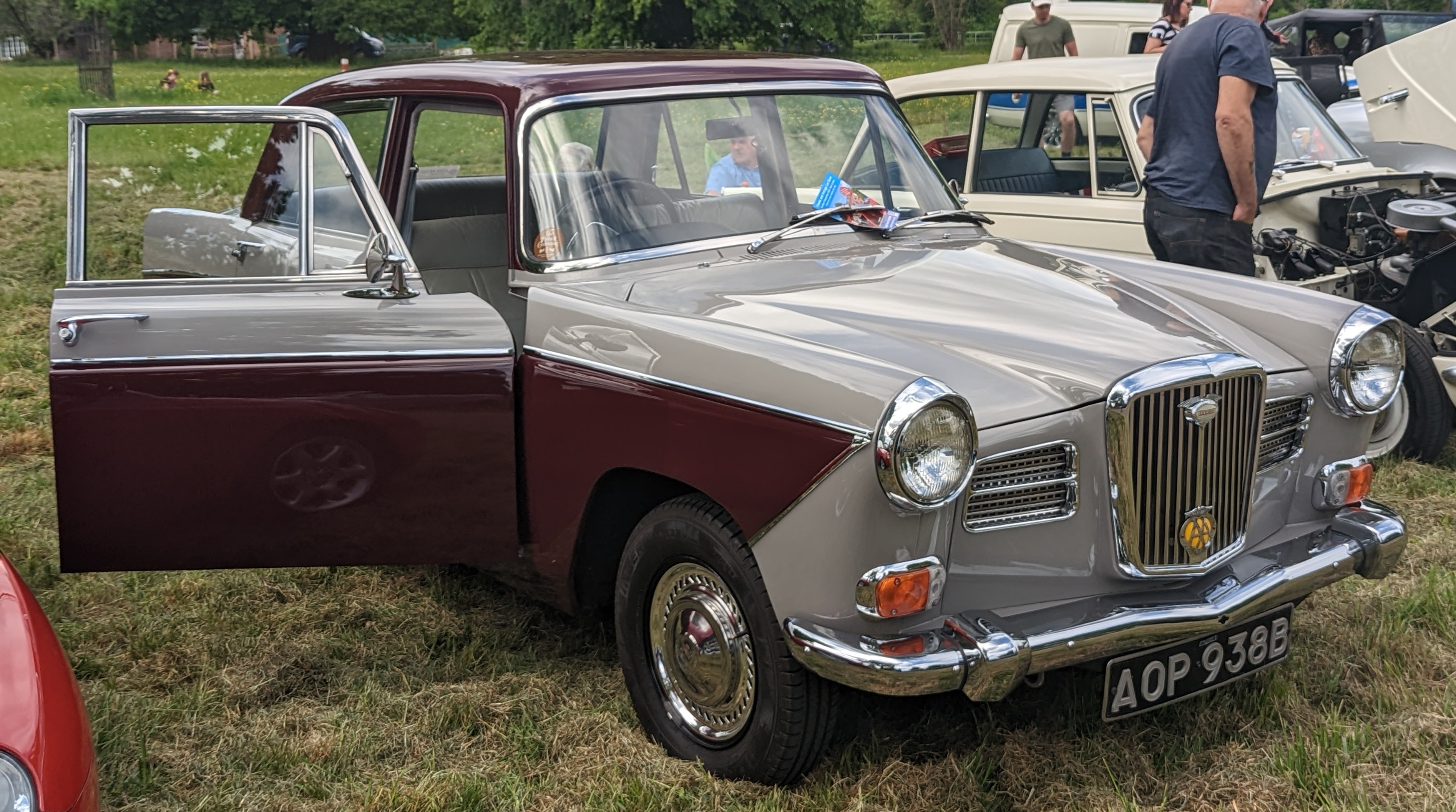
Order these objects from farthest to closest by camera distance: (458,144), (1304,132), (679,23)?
1. (679,23)
2. (1304,132)
3. (458,144)

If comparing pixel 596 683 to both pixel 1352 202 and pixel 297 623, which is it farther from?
pixel 1352 202

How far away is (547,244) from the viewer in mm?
3705

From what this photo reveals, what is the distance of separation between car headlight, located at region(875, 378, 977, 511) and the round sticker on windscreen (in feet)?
4.47

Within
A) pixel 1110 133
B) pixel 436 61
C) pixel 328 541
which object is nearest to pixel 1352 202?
pixel 1110 133

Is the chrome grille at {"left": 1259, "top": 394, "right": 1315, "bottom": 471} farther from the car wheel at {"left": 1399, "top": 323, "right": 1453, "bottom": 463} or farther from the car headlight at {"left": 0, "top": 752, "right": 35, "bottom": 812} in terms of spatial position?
the car headlight at {"left": 0, "top": 752, "right": 35, "bottom": 812}

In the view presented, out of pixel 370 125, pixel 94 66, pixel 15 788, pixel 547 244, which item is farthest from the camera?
pixel 94 66


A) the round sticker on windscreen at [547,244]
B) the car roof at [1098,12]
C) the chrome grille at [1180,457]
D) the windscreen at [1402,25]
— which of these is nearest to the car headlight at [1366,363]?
the chrome grille at [1180,457]

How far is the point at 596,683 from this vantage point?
374cm

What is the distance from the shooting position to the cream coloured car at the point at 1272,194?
18.0 ft

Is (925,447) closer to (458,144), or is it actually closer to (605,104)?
(605,104)

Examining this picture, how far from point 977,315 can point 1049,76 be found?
3595 millimetres

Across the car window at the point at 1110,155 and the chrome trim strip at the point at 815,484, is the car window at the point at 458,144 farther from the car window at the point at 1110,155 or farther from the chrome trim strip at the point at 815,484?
the car window at the point at 1110,155

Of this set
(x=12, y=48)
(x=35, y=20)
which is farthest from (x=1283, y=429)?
(x=12, y=48)

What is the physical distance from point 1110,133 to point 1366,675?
3353mm
